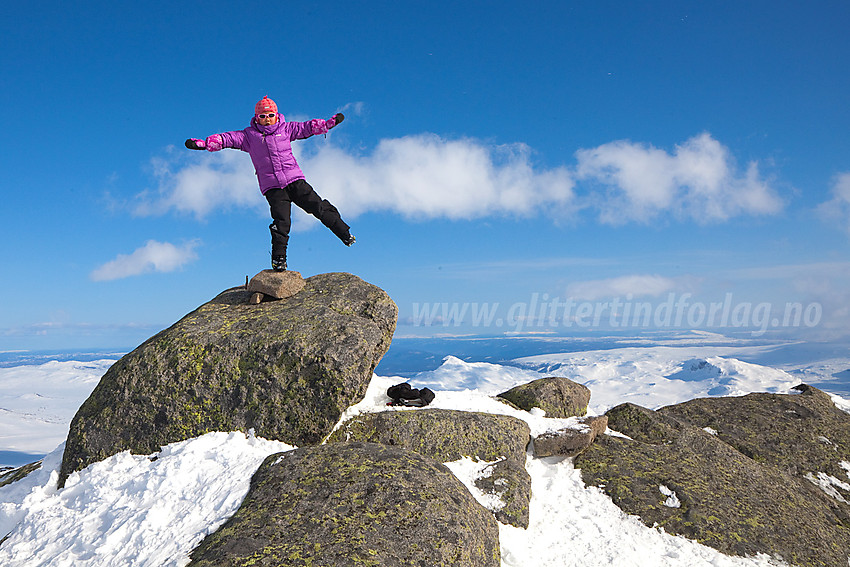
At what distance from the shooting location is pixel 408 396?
39.7 ft

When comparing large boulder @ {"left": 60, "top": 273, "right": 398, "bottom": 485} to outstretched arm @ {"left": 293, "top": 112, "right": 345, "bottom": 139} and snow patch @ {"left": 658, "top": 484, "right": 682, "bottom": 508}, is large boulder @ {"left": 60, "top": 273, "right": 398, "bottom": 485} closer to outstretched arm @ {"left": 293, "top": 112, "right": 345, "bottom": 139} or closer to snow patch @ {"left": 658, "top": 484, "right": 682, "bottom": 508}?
outstretched arm @ {"left": 293, "top": 112, "right": 345, "bottom": 139}

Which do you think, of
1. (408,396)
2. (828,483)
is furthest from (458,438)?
(828,483)

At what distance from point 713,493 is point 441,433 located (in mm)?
5802

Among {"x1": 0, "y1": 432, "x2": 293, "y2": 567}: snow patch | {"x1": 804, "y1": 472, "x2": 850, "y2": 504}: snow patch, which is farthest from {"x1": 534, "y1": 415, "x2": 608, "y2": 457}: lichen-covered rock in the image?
{"x1": 804, "y1": 472, "x2": 850, "y2": 504}: snow patch

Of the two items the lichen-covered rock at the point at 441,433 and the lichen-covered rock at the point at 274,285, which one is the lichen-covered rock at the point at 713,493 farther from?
the lichen-covered rock at the point at 274,285

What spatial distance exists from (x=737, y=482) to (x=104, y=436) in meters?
13.5

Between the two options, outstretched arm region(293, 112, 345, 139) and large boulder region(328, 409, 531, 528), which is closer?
large boulder region(328, 409, 531, 528)

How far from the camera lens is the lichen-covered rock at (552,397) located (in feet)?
43.5

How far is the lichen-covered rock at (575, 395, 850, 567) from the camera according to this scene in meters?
9.22

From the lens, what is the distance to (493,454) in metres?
10.5

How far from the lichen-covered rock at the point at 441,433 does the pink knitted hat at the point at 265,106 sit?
Answer: 7.92 m

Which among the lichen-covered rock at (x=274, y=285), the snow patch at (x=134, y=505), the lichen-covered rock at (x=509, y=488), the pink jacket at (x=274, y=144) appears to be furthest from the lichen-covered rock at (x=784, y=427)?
the pink jacket at (x=274, y=144)

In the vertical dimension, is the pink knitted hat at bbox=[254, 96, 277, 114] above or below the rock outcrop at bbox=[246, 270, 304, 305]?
above

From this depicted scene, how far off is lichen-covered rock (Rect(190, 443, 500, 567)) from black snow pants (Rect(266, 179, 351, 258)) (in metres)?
6.42
